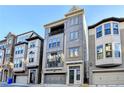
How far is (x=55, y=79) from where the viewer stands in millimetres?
9812

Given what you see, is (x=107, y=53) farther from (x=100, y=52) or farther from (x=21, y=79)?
(x=21, y=79)

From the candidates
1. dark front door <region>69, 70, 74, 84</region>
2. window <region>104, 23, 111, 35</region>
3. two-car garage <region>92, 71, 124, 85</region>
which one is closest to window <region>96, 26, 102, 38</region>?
window <region>104, 23, 111, 35</region>

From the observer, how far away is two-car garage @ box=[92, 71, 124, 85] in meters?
7.27

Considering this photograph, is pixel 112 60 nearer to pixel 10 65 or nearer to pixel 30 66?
pixel 30 66

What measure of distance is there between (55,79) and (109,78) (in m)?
3.51

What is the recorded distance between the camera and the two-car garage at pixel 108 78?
7.27 m

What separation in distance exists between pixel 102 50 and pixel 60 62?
289cm

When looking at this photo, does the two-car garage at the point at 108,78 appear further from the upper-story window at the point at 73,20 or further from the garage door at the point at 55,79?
the upper-story window at the point at 73,20

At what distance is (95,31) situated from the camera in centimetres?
852

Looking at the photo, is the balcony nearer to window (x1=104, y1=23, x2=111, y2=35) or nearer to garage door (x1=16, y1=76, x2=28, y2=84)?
window (x1=104, y1=23, x2=111, y2=35)

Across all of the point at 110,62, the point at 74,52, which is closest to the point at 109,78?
the point at 110,62

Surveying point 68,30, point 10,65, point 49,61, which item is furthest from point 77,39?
point 10,65

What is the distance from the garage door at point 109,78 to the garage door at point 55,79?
7.18 feet

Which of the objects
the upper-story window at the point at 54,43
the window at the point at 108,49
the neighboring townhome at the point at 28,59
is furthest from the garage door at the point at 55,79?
the window at the point at 108,49
